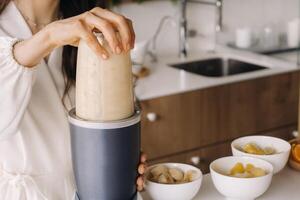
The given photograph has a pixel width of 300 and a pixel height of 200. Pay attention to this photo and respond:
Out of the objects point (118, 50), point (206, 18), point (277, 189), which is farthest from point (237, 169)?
point (206, 18)

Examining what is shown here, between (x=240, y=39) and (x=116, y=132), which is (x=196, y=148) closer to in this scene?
(x=240, y=39)

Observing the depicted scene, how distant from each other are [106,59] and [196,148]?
5.64ft

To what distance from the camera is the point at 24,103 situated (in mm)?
1285

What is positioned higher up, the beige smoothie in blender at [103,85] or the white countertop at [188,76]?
the beige smoothie in blender at [103,85]

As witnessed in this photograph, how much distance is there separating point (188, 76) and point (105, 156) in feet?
5.59

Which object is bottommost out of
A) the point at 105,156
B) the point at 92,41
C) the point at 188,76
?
the point at 188,76

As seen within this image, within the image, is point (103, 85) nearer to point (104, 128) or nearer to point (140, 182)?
point (104, 128)

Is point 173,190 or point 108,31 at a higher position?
point 108,31

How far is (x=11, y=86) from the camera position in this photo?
1252 mm

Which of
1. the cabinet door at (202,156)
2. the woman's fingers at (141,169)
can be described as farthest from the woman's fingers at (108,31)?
the cabinet door at (202,156)

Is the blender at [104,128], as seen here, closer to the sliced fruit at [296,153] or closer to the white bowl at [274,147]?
the white bowl at [274,147]

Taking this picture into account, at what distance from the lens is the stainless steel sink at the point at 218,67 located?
127 inches

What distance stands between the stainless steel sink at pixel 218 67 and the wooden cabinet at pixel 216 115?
259 mm

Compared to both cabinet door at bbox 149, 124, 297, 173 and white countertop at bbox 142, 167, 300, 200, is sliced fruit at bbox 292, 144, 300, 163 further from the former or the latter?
cabinet door at bbox 149, 124, 297, 173
